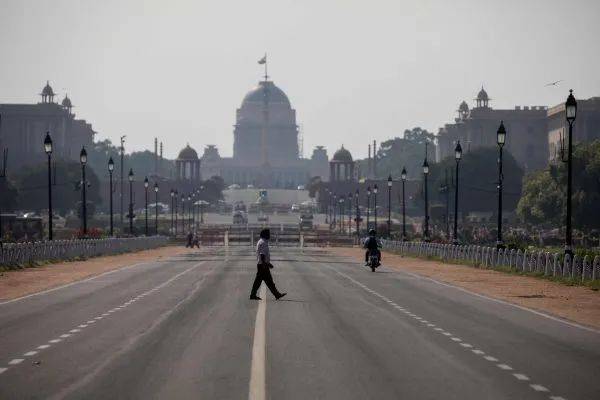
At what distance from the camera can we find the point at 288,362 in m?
19.2

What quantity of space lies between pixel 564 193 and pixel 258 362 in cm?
12511

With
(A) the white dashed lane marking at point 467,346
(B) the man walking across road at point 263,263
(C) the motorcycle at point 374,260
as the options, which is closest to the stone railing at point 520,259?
(C) the motorcycle at point 374,260

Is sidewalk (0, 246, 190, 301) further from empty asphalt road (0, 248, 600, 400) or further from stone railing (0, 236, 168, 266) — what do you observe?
empty asphalt road (0, 248, 600, 400)

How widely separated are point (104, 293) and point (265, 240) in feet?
17.3

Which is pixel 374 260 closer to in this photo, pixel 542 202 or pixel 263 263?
pixel 263 263

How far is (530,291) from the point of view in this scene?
3900 centimetres

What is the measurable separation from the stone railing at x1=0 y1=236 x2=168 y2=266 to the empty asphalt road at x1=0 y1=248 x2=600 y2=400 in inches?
692

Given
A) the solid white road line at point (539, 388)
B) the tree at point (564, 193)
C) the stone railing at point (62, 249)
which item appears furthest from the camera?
the tree at point (564, 193)

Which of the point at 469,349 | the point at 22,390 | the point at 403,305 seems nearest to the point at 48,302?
the point at 403,305

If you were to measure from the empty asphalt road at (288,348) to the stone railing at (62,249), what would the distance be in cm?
1757

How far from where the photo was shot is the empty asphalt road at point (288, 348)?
16.5m

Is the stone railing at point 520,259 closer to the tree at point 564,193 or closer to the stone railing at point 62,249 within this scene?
the stone railing at point 62,249

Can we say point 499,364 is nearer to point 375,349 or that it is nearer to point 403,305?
point 375,349

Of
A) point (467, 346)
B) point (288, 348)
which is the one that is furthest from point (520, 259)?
point (288, 348)
